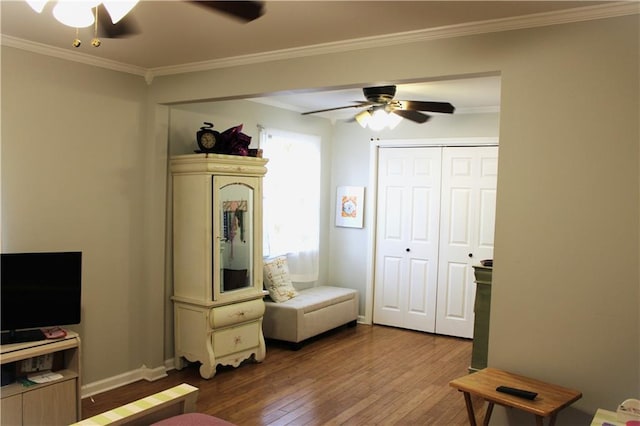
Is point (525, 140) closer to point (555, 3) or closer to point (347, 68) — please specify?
point (555, 3)

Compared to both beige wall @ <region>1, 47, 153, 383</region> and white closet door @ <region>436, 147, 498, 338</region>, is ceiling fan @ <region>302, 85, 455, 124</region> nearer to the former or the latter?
white closet door @ <region>436, 147, 498, 338</region>

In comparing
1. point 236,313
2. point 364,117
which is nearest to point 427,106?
point 364,117

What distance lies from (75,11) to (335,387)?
334 cm

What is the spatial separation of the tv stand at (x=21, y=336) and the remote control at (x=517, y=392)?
8.50 ft

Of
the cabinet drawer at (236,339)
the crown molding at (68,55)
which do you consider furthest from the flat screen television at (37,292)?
the crown molding at (68,55)

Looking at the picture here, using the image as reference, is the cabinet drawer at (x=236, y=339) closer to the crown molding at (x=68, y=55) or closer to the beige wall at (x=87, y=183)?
the beige wall at (x=87, y=183)

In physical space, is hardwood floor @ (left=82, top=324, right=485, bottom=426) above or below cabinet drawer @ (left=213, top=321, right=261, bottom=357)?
below

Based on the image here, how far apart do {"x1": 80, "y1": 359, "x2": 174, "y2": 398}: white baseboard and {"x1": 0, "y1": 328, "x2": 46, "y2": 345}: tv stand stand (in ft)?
2.40

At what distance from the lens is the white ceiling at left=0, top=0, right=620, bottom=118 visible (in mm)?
2521

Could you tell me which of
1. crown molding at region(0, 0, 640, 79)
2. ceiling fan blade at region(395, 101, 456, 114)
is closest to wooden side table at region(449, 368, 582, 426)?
crown molding at region(0, 0, 640, 79)

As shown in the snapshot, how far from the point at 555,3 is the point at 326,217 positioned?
4108mm

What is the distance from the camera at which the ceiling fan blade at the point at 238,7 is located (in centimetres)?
189

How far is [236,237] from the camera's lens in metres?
4.43

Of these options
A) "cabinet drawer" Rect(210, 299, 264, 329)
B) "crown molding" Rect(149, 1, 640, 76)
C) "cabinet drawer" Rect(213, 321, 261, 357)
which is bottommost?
"cabinet drawer" Rect(213, 321, 261, 357)
